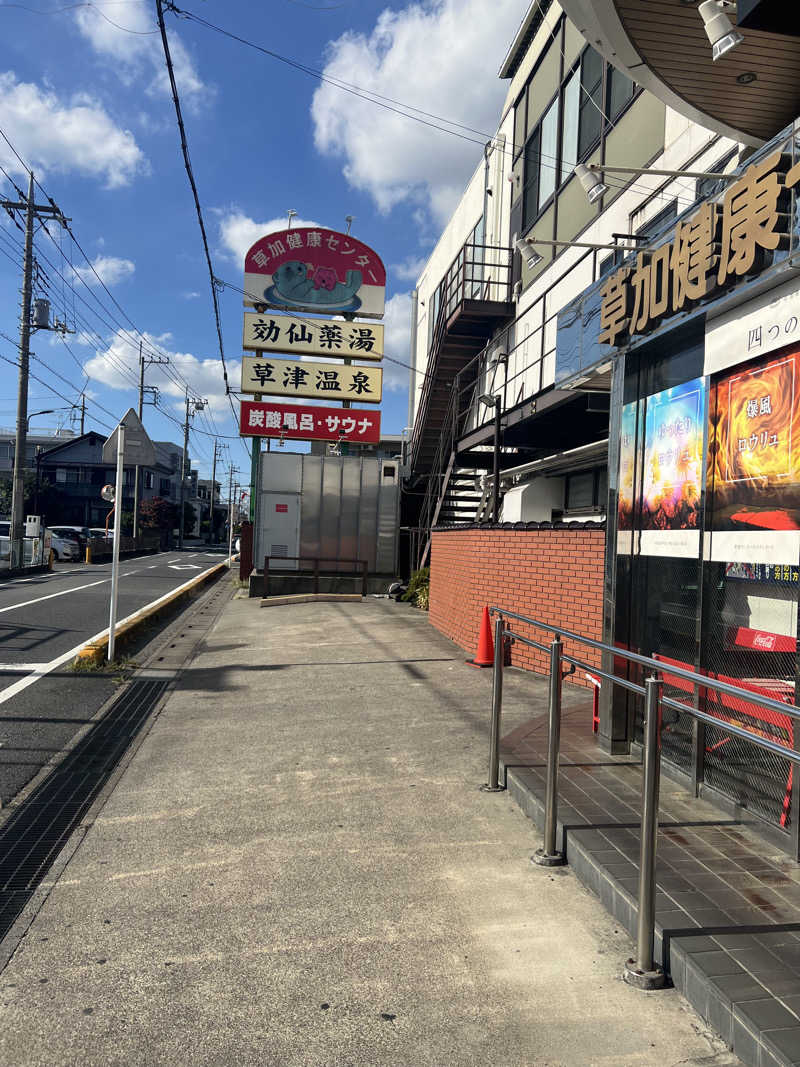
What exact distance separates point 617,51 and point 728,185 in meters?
1.53

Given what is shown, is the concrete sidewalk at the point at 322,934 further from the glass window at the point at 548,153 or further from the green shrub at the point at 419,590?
the glass window at the point at 548,153

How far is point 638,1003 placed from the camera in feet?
8.65

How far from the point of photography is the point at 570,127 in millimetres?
13484

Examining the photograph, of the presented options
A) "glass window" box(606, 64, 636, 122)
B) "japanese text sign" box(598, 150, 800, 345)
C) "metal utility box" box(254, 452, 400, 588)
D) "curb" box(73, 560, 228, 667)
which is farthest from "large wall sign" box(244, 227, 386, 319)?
"japanese text sign" box(598, 150, 800, 345)

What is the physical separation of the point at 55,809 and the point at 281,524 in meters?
16.5

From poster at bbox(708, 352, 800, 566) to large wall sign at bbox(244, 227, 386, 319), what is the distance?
22.1 metres

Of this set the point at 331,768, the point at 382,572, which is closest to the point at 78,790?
the point at 331,768

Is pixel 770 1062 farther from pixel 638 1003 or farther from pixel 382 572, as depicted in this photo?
pixel 382 572

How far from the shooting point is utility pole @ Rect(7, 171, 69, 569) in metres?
26.2

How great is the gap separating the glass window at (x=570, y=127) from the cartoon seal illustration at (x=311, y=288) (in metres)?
12.4

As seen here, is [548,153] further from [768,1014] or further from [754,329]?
[768,1014]

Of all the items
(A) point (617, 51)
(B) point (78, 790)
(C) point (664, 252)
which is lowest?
(B) point (78, 790)

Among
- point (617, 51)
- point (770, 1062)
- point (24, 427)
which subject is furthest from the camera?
point (24, 427)

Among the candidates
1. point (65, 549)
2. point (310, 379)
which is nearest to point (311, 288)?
point (310, 379)
